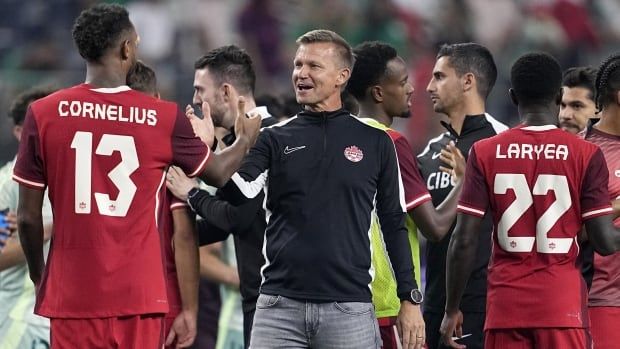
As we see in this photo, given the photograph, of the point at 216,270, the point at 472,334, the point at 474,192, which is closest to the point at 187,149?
the point at 474,192

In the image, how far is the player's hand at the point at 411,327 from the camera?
6.23 m

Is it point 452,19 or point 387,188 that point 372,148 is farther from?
point 452,19

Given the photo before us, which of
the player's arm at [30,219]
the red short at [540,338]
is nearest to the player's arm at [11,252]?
the player's arm at [30,219]

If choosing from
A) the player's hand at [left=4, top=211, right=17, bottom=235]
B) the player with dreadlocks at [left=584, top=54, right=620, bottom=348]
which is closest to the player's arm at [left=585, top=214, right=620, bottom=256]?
the player with dreadlocks at [left=584, top=54, right=620, bottom=348]

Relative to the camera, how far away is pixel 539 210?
646 cm

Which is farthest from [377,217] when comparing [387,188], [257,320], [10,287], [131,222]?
[10,287]

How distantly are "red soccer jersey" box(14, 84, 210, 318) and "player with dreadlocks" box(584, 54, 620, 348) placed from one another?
2.29 m

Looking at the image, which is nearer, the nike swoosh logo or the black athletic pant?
the nike swoosh logo

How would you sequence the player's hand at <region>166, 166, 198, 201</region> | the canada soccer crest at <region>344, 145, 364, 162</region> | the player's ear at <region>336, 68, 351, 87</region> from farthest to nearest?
the player's hand at <region>166, 166, 198, 201</region>, the player's ear at <region>336, 68, 351, 87</region>, the canada soccer crest at <region>344, 145, 364, 162</region>

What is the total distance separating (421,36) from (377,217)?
9.58 m

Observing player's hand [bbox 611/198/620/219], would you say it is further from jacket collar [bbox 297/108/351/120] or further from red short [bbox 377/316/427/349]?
jacket collar [bbox 297/108/351/120]

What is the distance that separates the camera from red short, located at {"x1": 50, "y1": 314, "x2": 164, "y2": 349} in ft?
19.7

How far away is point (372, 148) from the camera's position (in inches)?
251

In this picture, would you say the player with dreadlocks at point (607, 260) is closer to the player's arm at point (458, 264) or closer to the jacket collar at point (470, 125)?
the player's arm at point (458, 264)
